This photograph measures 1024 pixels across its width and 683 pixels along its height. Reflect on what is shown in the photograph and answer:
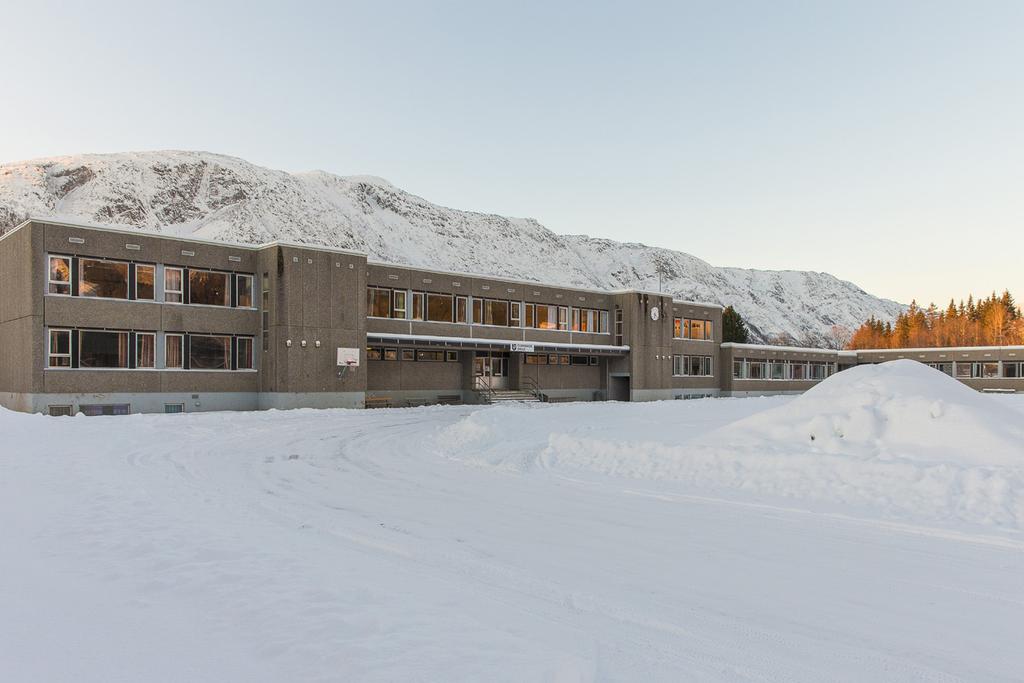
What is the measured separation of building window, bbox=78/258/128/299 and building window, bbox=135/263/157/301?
18.9 inches

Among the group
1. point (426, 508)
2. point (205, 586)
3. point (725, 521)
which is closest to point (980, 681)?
point (725, 521)

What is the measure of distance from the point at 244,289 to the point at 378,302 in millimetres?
7972

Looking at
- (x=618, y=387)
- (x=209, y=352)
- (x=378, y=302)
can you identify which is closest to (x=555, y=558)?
(x=209, y=352)

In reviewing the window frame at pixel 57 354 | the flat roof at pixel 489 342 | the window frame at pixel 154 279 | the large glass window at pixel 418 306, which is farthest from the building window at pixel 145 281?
the large glass window at pixel 418 306

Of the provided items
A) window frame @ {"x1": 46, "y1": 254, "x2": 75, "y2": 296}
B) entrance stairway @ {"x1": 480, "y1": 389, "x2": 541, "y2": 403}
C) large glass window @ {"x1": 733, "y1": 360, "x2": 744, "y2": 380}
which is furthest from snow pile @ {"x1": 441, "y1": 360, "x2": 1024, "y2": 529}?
large glass window @ {"x1": 733, "y1": 360, "x2": 744, "y2": 380}

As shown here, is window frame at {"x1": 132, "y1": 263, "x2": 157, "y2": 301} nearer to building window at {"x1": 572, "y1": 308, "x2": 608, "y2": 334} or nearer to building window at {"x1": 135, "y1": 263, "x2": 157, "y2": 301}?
building window at {"x1": 135, "y1": 263, "x2": 157, "y2": 301}

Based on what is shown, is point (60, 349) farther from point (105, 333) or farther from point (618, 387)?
point (618, 387)

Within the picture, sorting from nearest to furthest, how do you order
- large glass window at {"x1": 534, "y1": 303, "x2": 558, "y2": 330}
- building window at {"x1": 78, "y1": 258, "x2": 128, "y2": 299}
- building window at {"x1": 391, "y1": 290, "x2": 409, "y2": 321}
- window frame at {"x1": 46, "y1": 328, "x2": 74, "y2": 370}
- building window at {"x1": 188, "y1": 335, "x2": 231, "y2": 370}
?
1. window frame at {"x1": 46, "y1": 328, "x2": 74, "y2": 370}
2. building window at {"x1": 78, "y1": 258, "x2": 128, "y2": 299}
3. building window at {"x1": 188, "y1": 335, "x2": 231, "y2": 370}
4. building window at {"x1": 391, "y1": 290, "x2": 409, "y2": 321}
5. large glass window at {"x1": 534, "y1": 303, "x2": 558, "y2": 330}

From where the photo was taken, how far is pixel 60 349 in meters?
29.7

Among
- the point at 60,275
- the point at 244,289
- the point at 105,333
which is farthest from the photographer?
the point at 244,289

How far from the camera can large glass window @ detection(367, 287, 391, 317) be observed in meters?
39.8

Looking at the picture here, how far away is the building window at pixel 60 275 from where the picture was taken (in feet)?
97.5

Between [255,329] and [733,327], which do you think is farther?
[733,327]

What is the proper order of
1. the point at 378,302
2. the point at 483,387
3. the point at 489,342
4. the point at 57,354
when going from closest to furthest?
the point at 57,354 → the point at 378,302 → the point at 489,342 → the point at 483,387
